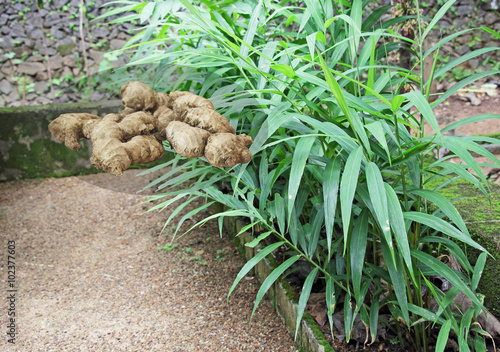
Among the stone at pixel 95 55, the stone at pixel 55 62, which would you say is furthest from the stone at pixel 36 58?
the stone at pixel 95 55

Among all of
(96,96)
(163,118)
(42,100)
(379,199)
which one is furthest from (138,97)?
(42,100)

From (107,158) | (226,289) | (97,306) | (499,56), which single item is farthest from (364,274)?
(499,56)

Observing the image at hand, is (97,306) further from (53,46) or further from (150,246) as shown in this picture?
(53,46)

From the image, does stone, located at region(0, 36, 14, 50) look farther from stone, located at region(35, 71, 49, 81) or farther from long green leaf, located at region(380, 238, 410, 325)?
long green leaf, located at region(380, 238, 410, 325)

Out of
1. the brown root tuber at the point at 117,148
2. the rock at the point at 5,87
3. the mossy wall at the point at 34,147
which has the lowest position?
the rock at the point at 5,87

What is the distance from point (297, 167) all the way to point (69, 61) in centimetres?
543

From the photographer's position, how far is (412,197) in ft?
3.92

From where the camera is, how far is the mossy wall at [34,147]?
2664mm

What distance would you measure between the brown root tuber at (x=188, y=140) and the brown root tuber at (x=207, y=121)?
14 mm

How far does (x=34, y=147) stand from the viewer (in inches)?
106

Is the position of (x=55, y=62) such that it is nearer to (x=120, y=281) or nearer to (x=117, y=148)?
(x=120, y=281)

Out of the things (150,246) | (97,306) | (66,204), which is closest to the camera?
(97,306)

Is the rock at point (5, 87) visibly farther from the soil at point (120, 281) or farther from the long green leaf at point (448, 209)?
the long green leaf at point (448, 209)

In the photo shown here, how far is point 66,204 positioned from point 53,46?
153 inches
